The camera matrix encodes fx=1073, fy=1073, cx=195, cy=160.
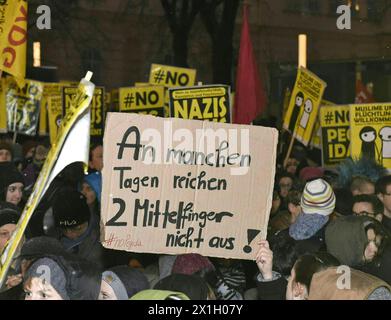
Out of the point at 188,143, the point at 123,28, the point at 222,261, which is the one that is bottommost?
the point at 222,261

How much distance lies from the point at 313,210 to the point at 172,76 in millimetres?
6117

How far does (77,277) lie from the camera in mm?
4488

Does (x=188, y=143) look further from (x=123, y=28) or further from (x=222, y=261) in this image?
(x=123, y=28)

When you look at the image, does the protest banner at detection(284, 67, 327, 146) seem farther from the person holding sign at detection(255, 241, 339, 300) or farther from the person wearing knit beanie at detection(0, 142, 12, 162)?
the person holding sign at detection(255, 241, 339, 300)

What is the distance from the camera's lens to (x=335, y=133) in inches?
372

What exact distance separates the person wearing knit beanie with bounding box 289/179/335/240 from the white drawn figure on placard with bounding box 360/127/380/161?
87.2 inches

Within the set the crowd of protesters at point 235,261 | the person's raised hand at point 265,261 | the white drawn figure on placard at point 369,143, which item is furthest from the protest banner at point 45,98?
the person's raised hand at point 265,261

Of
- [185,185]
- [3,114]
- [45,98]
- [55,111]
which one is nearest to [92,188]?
[185,185]

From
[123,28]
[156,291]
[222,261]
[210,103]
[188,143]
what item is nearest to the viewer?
[156,291]

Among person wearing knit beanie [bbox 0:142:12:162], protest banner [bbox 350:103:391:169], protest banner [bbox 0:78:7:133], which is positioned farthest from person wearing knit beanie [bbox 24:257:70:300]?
protest banner [bbox 0:78:7:133]

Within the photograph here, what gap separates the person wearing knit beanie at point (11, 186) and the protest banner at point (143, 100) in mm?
3563

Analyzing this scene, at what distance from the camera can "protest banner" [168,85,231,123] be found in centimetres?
752

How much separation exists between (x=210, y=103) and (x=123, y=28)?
1913 cm
